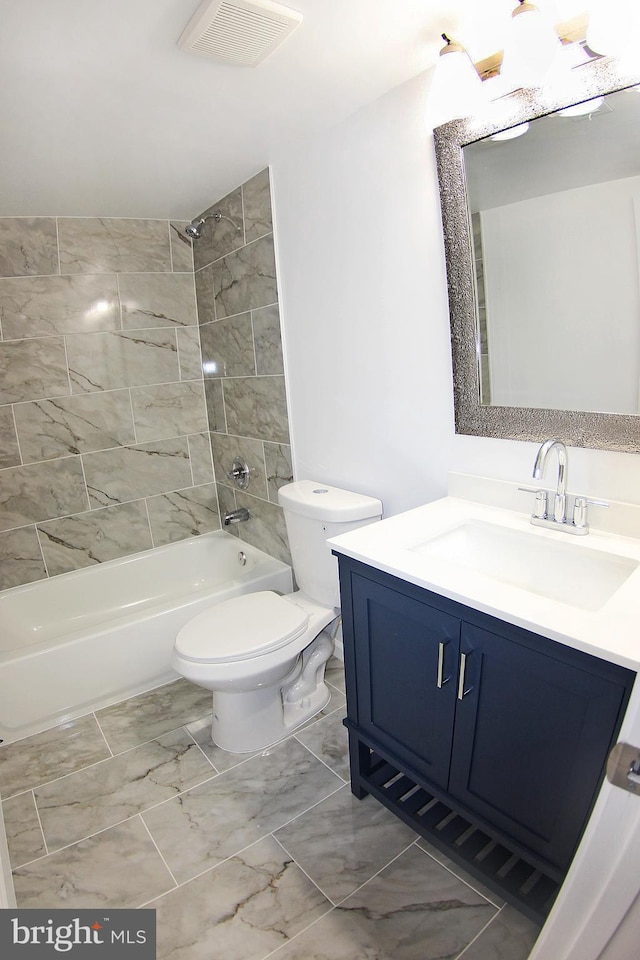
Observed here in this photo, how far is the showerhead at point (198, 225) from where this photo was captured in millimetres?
2682

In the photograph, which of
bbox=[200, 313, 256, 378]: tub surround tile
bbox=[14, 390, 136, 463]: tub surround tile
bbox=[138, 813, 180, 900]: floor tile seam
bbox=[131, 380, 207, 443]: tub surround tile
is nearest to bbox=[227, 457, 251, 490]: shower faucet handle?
bbox=[131, 380, 207, 443]: tub surround tile

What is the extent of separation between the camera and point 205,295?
297 centimetres

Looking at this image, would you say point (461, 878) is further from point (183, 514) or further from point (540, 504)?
point (183, 514)

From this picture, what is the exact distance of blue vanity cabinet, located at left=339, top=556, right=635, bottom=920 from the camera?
1.06m

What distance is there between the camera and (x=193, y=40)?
4.31 feet

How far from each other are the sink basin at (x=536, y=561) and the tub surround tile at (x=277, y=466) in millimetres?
1176

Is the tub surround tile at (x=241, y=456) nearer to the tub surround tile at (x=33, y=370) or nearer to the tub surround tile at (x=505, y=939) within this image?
the tub surround tile at (x=33, y=370)

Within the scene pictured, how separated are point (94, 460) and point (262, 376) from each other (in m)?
1.07

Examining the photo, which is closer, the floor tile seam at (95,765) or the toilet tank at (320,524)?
the floor tile seam at (95,765)

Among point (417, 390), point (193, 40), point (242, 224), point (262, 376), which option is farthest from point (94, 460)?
point (193, 40)

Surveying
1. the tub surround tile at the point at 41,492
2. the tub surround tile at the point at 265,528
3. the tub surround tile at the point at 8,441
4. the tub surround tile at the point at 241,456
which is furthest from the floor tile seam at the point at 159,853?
the tub surround tile at the point at 8,441

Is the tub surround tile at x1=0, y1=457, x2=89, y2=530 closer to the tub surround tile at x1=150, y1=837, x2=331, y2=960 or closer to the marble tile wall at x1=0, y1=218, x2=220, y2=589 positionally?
the marble tile wall at x1=0, y1=218, x2=220, y2=589

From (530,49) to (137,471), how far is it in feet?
8.40

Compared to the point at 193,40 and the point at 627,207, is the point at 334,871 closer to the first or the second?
the point at 627,207
